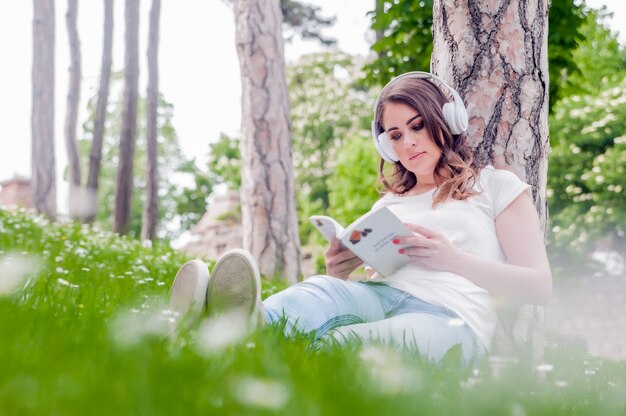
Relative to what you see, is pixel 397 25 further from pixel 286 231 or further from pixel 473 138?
pixel 473 138

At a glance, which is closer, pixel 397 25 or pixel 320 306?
pixel 320 306

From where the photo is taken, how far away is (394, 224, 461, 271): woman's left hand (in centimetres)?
314

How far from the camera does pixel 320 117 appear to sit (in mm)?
23281

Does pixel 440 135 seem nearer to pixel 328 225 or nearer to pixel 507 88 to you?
pixel 507 88

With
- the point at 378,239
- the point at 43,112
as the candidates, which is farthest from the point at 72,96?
the point at 378,239

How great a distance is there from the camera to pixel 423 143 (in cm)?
347

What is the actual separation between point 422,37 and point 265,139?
6.56ft

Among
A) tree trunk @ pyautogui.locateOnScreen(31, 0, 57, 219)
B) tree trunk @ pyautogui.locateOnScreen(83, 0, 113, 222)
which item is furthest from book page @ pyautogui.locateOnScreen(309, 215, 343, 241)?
tree trunk @ pyautogui.locateOnScreen(31, 0, 57, 219)

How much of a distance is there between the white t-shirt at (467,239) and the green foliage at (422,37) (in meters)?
4.27

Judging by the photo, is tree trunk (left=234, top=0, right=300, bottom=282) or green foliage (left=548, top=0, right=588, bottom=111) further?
tree trunk (left=234, top=0, right=300, bottom=282)

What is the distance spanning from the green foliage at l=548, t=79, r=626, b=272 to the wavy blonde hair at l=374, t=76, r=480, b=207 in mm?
11425

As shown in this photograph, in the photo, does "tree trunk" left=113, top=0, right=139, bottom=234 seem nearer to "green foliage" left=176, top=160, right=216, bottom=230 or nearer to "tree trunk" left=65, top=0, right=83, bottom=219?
"tree trunk" left=65, top=0, right=83, bottom=219

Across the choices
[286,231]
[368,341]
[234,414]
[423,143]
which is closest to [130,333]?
[234,414]

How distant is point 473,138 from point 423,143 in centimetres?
46
